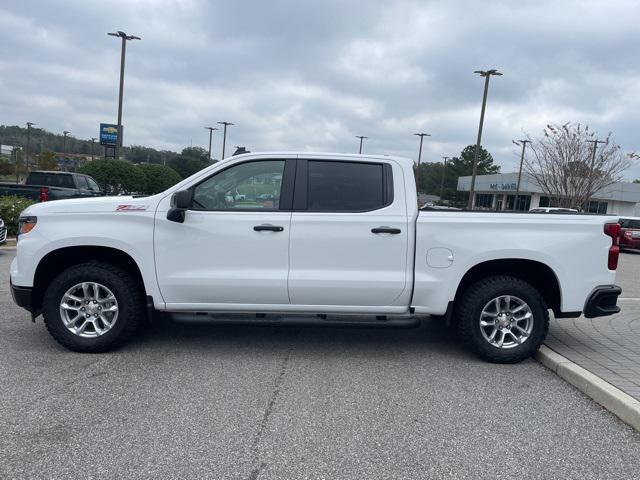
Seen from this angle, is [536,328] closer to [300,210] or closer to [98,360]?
[300,210]

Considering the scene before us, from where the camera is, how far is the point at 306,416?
4.04 m

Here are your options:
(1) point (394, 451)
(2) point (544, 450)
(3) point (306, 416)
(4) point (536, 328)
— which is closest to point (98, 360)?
(3) point (306, 416)

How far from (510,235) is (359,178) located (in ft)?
5.10

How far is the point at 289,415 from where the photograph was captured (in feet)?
13.3

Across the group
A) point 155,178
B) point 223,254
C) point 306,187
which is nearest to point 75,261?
point 223,254

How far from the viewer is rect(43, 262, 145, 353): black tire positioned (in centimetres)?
516

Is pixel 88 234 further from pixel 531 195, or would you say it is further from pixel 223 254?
pixel 531 195

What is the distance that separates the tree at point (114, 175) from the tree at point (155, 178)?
1.63m

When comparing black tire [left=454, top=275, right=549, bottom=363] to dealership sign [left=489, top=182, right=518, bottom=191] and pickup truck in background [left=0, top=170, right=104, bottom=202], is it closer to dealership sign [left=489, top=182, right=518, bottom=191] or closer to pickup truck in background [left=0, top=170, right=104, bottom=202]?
pickup truck in background [left=0, top=170, right=104, bottom=202]

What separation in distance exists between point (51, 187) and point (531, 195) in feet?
156

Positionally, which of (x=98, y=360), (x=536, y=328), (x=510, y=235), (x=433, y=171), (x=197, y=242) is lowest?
(x=98, y=360)

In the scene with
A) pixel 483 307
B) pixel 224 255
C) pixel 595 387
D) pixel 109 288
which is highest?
pixel 224 255

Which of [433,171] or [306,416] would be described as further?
[433,171]

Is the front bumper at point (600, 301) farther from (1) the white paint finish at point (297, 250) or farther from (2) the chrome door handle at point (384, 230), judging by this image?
(2) the chrome door handle at point (384, 230)
